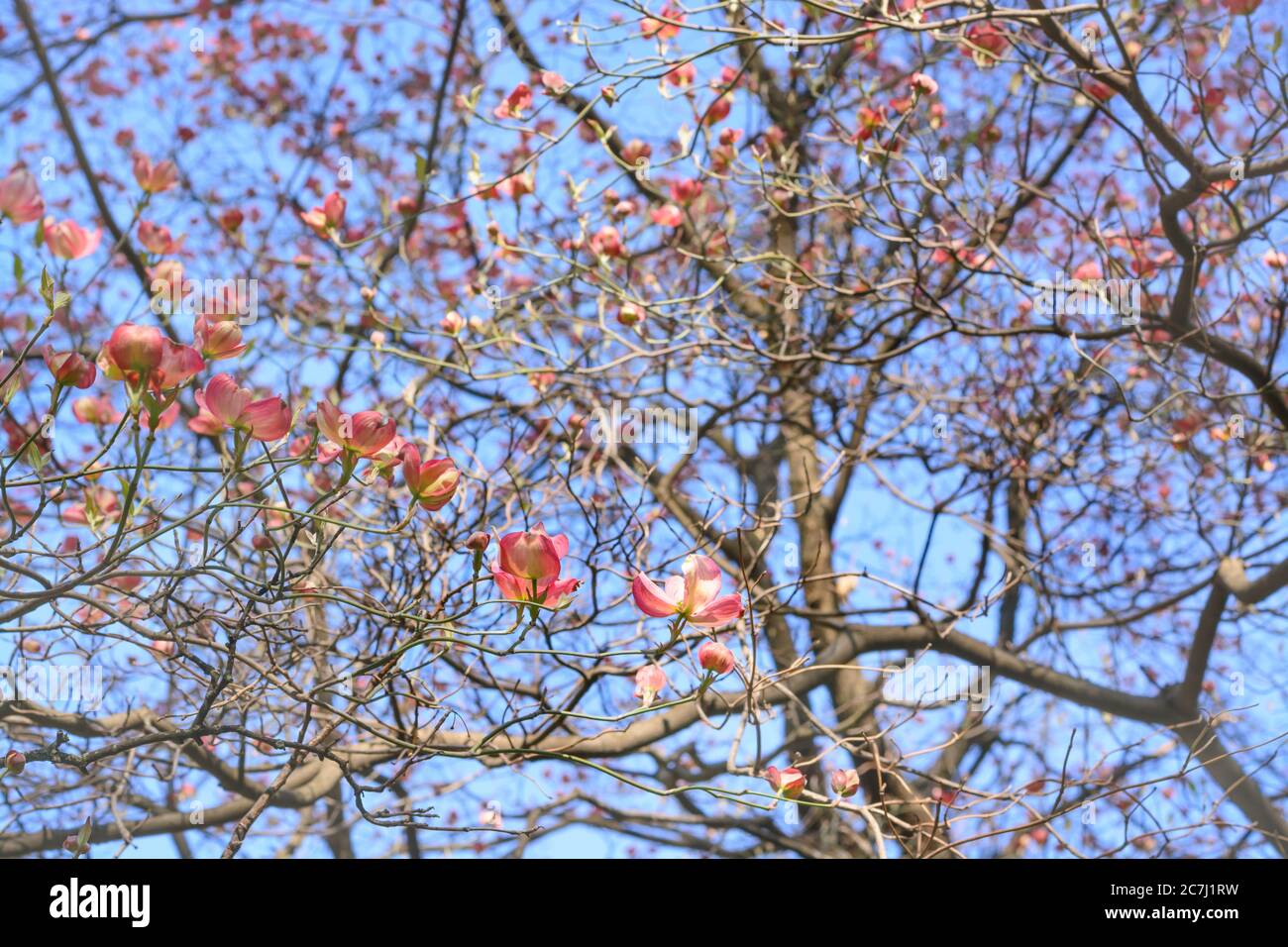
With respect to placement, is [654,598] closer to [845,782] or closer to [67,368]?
[845,782]

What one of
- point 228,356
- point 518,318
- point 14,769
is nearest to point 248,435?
point 228,356

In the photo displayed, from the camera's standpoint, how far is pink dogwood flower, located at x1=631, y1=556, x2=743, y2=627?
1480mm

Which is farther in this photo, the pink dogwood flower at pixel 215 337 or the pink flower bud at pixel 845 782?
the pink flower bud at pixel 845 782

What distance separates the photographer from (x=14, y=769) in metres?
1.62

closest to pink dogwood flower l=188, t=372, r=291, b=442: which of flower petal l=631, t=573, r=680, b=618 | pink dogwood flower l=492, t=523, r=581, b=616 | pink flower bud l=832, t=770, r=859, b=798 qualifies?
pink dogwood flower l=492, t=523, r=581, b=616

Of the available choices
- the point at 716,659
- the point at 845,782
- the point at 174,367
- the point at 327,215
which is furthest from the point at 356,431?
the point at 327,215

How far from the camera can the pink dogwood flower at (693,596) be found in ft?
4.86

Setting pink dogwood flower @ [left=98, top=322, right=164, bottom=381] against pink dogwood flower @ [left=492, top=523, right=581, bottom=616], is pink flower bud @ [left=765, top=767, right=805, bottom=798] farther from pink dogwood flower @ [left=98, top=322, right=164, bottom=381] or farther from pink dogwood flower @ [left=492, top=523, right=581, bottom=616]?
pink dogwood flower @ [left=98, top=322, right=164, bottom=381]

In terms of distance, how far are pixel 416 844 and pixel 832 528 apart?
2.20 m

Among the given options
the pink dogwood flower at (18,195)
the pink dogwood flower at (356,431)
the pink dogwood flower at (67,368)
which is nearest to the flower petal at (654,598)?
the pink dogwood flower at (356,431)

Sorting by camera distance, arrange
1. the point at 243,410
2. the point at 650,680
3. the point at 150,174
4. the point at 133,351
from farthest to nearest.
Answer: the point at 150,174, the point at 650,680, the point at 243,410, the point at 133,351

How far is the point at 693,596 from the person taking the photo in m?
1.49

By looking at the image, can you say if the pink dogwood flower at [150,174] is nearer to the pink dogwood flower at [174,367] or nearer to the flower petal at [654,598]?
the pink dogwood flower at [174,367]
